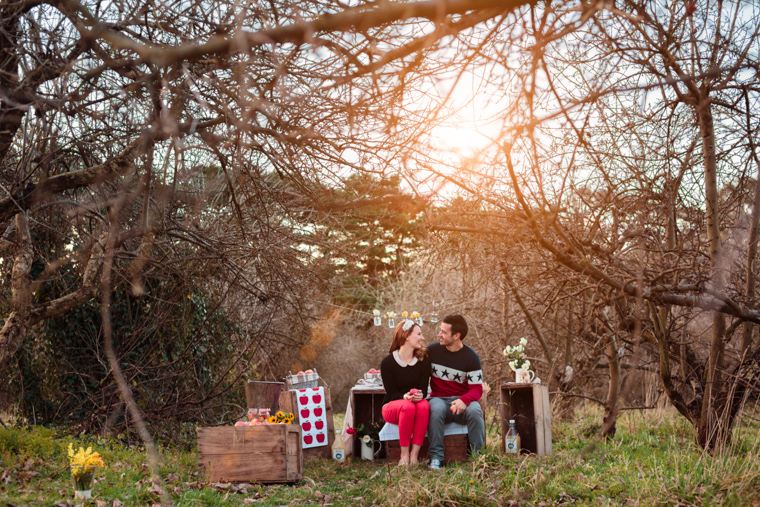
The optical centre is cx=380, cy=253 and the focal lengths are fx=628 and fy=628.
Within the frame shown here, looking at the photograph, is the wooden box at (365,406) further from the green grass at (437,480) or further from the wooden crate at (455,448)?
the wooden crate at (455,448)

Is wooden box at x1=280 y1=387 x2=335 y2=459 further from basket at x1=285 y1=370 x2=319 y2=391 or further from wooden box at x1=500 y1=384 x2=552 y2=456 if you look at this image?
wooden box at x1=500 y1=384 x2=552 y2=456

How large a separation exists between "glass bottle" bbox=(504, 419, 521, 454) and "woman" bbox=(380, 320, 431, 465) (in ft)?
2.97

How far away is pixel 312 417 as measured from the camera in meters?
6.95

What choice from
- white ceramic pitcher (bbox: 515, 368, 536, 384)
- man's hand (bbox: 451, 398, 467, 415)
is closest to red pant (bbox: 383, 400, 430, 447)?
man's hand (bbox: 451, 398, 467, 415)

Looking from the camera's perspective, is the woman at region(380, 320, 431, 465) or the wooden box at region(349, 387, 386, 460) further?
the wooden box at region(349, 387, 386, 460)

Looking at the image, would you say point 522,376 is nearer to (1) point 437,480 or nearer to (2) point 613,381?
(2) point 613,381

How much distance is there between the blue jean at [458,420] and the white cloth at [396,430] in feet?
0.13

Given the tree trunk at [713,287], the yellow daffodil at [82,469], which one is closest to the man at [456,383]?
the tree trunk at [713,287]

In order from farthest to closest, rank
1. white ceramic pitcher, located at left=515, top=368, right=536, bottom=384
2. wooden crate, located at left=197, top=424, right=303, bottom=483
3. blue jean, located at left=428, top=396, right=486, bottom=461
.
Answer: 1. white ceramic pitcher, located at left=515, top=368, right=536, bottom=384
2. blue jean, located at left=428, top=396, right=486, bottom=461
3. wooden crate, located at left=197, top=424, right=303, bottom=483

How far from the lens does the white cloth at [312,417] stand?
6910 mm

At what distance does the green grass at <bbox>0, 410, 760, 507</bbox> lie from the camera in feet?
13.0

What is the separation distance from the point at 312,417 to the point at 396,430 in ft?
3.70

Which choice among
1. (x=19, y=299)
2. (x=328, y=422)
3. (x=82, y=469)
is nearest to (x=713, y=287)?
(x=328, y=422)

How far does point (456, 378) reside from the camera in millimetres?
6371
